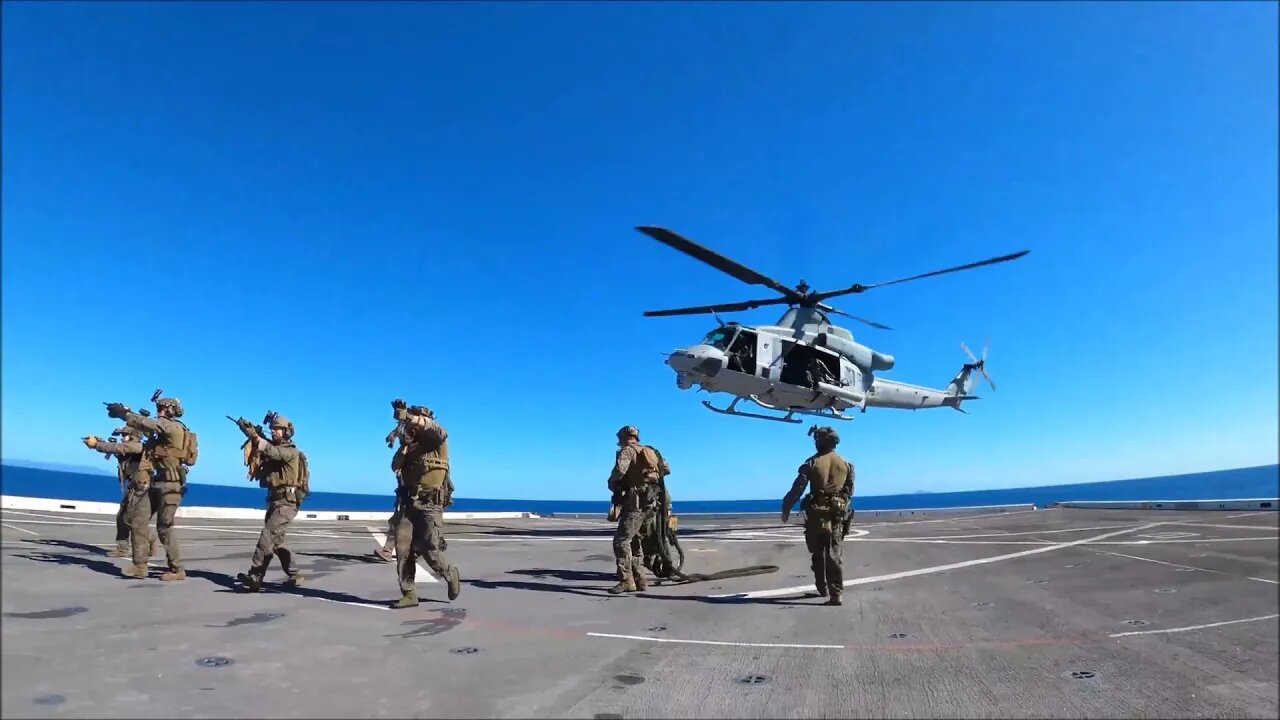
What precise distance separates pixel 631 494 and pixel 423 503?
9.58 ft

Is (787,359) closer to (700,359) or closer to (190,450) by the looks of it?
(700,359)

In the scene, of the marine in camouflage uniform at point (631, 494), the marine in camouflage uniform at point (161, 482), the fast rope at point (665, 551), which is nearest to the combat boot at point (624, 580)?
the marine in camouflage uniform at point (631, 494)

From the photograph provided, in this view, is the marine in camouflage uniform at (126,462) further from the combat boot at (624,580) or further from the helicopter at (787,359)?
the helicopter at (787,359)

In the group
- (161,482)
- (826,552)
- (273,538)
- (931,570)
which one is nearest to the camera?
(273,538)

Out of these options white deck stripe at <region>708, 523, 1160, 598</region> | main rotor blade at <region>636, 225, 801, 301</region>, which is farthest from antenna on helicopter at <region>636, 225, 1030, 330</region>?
white deck stripe at <region>708, 523, 1160, 598</region>

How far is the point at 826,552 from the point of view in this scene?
315 inches

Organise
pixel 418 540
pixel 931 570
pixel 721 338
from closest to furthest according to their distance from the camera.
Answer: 1. pixel 418 540
2. pixel 931 570
3. pixel 721 338

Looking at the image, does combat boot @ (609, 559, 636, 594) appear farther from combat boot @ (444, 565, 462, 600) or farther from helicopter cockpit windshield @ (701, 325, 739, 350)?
helicopter cockpit windshield @ (701, 325, 739, 350)

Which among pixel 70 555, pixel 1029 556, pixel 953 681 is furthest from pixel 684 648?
pixel 1029 556

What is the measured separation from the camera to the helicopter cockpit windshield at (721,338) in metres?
18.7

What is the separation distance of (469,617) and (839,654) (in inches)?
149

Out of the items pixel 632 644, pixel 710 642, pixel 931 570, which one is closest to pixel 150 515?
pixel 632 644

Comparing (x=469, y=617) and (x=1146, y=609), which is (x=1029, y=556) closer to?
(x=1146, y=609)

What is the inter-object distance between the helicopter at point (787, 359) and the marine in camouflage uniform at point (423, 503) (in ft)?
37.1
